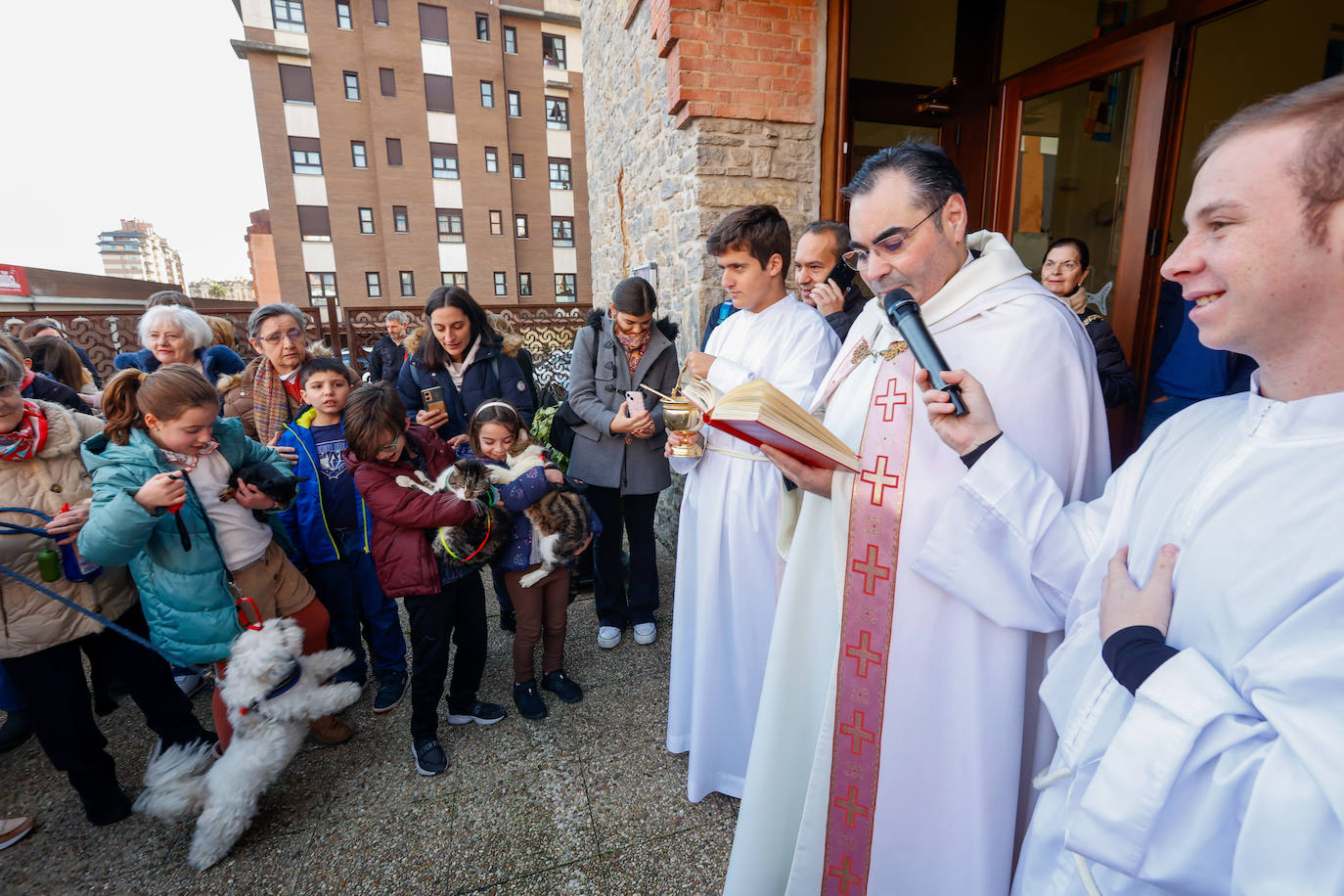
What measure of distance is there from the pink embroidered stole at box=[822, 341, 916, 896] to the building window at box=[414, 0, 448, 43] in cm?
3358

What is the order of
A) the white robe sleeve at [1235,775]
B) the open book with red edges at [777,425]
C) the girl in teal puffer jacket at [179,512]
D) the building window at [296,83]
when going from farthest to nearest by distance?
the building window at [296,83] → the girl in teal puffer jacket at [179,512] → the open book with red edges at [777,425] → the white robe sleeve at [1235,775]

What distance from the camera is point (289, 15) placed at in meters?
26.3

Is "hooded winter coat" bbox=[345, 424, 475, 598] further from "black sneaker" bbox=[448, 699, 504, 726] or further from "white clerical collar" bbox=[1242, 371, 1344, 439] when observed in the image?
"white clerical collar" bbox=[1242, 371, 1344, 439]

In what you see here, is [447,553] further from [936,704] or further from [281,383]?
[936,704]

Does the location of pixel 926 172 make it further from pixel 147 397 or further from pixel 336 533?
pixel 336 533

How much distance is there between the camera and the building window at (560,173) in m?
30.5

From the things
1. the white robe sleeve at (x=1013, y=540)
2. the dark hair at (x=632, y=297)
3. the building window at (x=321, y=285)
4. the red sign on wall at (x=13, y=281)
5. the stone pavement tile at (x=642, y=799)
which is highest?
the building window at (x=321, y=285)

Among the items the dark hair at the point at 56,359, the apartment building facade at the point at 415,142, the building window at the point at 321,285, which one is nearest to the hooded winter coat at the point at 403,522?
the dark hair at the point at 56,359

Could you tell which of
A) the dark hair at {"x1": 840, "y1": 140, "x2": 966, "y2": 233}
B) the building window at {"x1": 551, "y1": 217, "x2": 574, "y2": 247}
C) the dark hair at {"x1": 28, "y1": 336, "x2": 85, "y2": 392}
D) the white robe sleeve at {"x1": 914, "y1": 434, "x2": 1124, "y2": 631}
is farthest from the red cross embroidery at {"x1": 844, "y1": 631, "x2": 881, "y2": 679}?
the building window at {"x1": 551, "y1": 217, "x2": 574, "y2": 247}

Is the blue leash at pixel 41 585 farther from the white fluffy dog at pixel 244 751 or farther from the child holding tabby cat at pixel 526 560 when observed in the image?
the child holding tabby cat at pixel 526 560

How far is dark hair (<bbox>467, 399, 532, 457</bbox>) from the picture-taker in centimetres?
291

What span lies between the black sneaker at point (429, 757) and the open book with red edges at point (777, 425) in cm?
215

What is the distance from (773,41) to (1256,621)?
14.3 feet

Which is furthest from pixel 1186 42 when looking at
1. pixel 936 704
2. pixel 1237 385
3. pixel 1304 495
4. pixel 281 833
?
pixel 281 833
